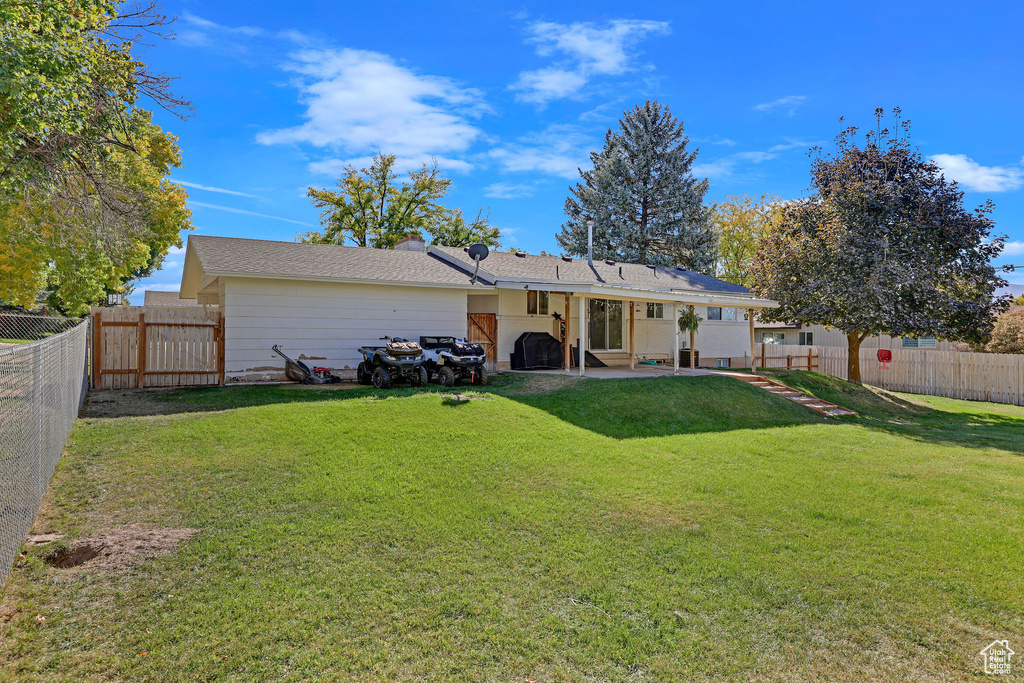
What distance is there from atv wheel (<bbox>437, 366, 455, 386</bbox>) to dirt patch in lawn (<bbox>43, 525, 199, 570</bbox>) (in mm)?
8729

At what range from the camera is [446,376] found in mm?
13875

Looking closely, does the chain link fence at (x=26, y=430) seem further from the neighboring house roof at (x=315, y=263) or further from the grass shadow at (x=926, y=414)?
the grass shadow at (x=926, y=414)

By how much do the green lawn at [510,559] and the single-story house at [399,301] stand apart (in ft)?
15.7

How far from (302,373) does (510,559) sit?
35.6 feet

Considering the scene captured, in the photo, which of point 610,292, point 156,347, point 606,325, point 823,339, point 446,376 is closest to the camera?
point 156,347

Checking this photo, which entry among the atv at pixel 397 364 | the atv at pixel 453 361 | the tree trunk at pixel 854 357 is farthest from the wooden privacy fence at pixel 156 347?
the tree trunk at pixel 854 357

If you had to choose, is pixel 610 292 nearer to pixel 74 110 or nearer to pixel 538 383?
pixel 538 383

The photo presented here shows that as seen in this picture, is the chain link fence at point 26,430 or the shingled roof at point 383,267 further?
the shingled roof at point 383,267

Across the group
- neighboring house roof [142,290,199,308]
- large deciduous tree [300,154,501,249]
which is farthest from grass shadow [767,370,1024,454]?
neighboring house roof [142,290,199,308]

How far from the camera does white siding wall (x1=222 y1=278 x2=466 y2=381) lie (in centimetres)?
1385

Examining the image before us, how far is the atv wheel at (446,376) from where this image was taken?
45.3 feet

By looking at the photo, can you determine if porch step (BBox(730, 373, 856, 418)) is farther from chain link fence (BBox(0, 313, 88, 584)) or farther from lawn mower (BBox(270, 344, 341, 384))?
Result: chain link fence (BBox(0, 313, 88, 584))

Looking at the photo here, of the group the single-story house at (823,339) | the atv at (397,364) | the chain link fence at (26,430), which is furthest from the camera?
the single-story house at (823,339)

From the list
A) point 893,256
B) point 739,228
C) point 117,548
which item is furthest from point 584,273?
point 739,228
